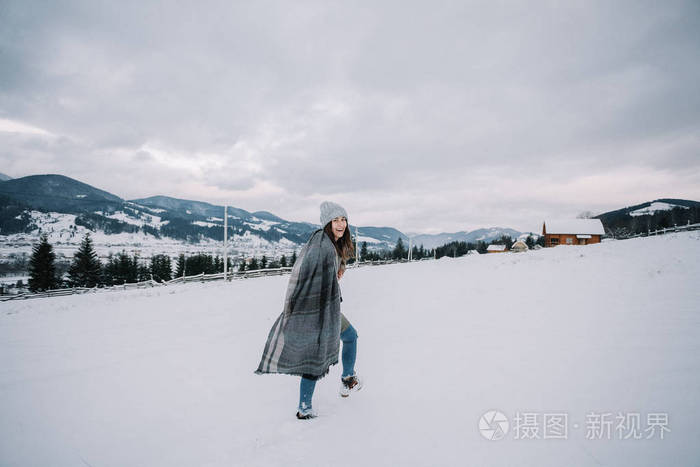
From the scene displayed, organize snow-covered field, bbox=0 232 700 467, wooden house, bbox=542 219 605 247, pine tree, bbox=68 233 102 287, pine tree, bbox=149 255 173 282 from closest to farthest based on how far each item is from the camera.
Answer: snow-covered field, bbox=0 232 700 467
pine tree, bbox=68 233 102 287
wooden house, bbox=542 219 605 247
pine tree, bbox=149 255 173 282

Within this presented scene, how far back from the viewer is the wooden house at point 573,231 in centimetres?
4784

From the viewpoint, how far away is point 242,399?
10.7 ft

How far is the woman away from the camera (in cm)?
276

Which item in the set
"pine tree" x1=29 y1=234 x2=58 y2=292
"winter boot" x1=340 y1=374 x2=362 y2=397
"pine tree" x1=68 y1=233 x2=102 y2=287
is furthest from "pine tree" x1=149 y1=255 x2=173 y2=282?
"winter boot" x1=340 y1=374 x2=362 y2=397

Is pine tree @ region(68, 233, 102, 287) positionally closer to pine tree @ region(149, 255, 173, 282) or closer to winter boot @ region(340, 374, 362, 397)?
pine tree @ region(149, 255, 173, 282)

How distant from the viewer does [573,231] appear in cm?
4878

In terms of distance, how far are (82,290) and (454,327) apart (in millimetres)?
37814

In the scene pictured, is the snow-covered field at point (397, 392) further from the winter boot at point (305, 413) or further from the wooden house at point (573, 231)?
the wooden house at point (573, 231)

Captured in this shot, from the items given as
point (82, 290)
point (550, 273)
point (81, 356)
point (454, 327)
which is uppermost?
point (550, 273)

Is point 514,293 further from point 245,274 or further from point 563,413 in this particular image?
point 245,274

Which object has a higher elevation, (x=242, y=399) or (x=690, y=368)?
(x=690, y=368)

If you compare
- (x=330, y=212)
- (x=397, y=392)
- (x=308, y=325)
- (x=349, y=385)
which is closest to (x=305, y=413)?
(x=349, y=385)

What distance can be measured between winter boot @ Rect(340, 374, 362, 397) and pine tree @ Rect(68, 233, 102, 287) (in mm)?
Result: 55288

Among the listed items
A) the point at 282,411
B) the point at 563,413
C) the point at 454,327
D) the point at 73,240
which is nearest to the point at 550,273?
the point at 454,327
